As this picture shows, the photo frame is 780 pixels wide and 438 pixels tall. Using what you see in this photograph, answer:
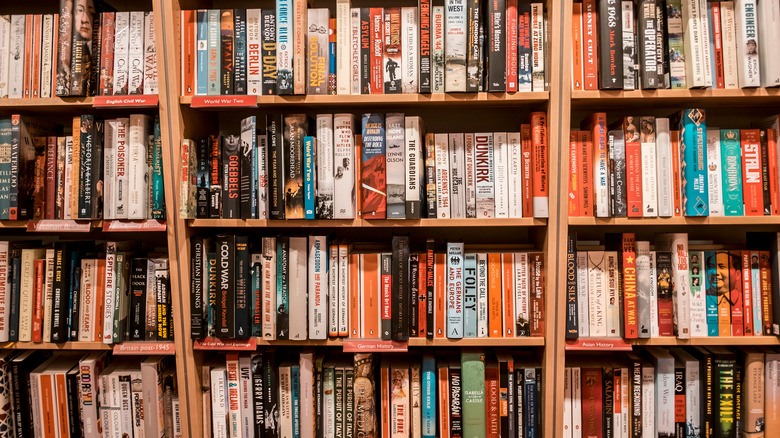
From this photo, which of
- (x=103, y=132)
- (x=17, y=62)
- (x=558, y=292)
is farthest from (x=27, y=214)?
(x=558, y=292)

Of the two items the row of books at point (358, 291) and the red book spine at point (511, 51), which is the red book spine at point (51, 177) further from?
the red book spine at point (511, 51)

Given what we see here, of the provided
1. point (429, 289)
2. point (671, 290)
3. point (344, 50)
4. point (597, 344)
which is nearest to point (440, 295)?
point (429, 289)

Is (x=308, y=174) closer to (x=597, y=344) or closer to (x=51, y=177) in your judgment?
(x=51, y=177)

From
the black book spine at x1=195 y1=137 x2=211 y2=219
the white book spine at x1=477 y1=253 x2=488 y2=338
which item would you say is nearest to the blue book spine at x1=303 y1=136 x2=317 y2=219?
the black book spine at x1=195 y1=137 x2=211 y2=219

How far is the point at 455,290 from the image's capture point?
1.43 meters

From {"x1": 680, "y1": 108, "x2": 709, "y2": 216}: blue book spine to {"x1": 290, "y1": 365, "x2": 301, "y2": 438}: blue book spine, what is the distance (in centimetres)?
131

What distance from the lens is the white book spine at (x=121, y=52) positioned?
1.43 m

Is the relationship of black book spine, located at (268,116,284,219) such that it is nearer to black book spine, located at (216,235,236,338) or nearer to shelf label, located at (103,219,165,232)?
black book spine, located at (216,235,236,338)

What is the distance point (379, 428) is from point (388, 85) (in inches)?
43.6

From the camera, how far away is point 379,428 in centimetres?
150

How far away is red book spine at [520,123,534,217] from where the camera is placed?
55.5 inches

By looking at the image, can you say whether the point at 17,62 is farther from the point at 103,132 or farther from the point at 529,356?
the point at 529,356

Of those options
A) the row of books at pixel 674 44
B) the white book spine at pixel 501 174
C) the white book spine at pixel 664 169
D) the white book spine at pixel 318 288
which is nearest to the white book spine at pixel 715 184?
the white book spine at pixel 664 169

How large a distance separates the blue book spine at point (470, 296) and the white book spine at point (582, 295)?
320 millimetres
